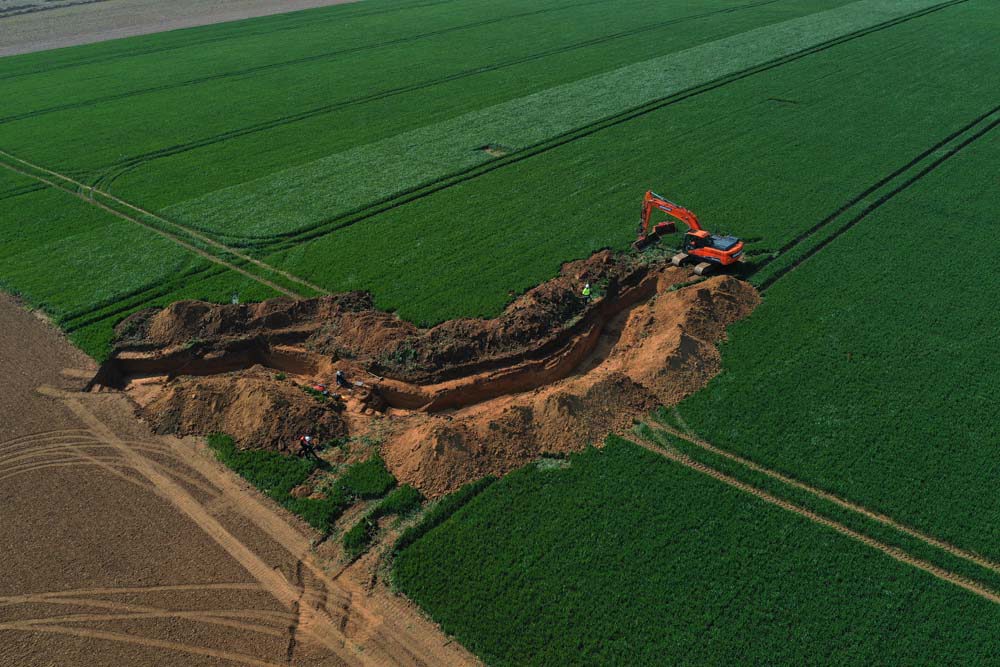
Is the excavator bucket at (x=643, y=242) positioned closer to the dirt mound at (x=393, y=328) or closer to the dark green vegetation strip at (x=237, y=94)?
the dirt mound at (x=393, y=328)

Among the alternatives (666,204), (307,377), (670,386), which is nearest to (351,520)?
(307,377)

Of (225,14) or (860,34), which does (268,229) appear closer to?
(860,34)

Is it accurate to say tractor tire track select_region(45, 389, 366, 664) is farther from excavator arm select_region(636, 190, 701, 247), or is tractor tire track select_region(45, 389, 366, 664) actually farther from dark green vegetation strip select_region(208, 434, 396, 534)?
excavator arm select_region(636, 190, 701, 247)

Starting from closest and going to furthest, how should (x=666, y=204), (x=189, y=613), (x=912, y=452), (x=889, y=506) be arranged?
1. (x=189, y=613)
2. (x=889, y=506)
3. (x=912, y=452)
4. (x=666, y=204)

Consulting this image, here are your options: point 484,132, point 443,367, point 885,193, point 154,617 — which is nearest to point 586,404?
point 443,367

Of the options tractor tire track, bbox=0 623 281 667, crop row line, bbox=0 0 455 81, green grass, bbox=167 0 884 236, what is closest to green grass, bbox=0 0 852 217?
crop row line, bbox=0 0 455 81

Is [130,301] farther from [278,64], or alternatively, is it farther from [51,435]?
[278,64]

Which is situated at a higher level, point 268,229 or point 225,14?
point 225,14
